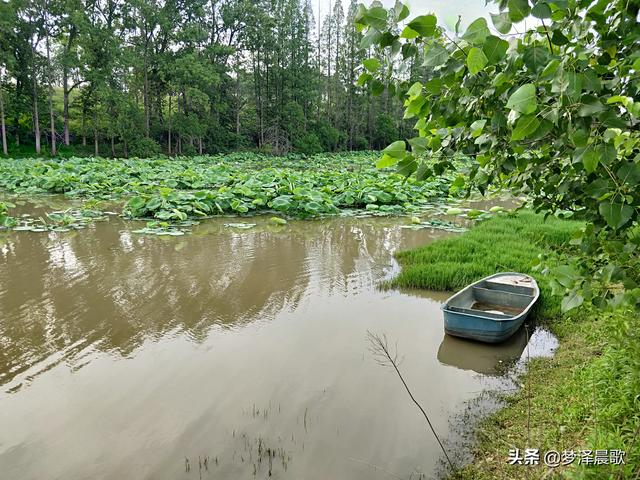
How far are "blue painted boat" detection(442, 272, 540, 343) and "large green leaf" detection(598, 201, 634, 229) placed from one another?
11.6 feet

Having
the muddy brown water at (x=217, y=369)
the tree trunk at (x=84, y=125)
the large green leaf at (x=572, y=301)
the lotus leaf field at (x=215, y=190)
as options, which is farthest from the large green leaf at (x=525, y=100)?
the tree trunk at (x=84, y=125)

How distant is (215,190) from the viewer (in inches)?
543

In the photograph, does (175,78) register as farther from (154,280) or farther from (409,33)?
(409,33)

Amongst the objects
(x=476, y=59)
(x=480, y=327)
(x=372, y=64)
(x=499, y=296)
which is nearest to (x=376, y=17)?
(x=372, y=64)

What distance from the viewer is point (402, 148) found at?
4.58ft

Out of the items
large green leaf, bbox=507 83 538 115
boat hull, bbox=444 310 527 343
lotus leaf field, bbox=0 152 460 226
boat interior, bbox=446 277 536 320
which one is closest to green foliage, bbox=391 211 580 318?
boat interior, bbox=446 277 536 320

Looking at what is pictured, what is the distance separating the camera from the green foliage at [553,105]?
1.15 m

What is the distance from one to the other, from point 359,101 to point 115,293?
3912cm

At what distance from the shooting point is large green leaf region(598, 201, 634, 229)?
1262mm

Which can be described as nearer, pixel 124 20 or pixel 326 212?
pixel 326 212

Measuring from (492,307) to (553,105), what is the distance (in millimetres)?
4913

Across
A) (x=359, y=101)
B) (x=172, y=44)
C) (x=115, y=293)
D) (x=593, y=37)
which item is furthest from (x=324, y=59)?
(x=593, y=37)

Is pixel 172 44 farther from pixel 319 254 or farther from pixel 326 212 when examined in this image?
pixel 319 254

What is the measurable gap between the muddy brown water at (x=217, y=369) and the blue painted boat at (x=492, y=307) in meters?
0.19
